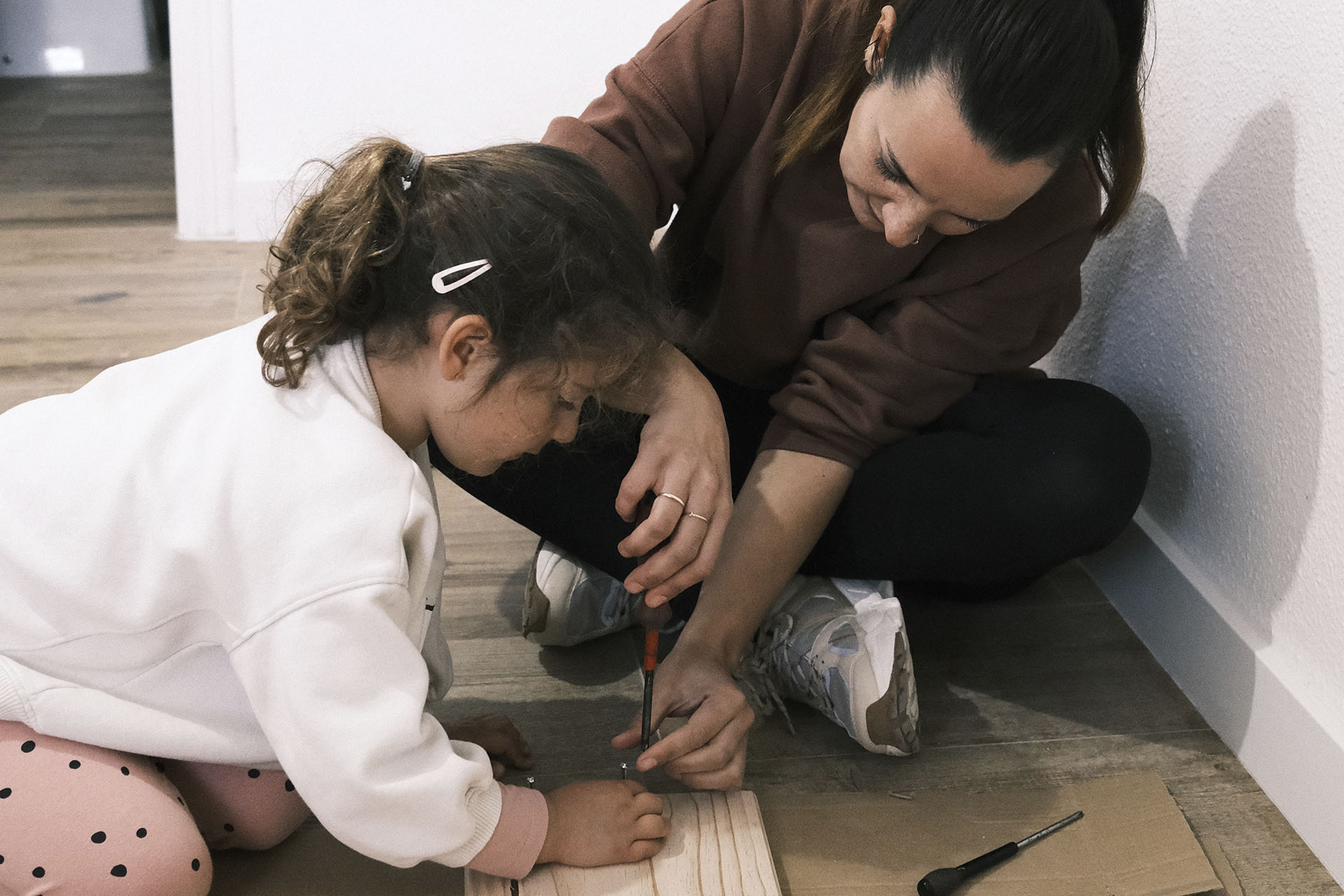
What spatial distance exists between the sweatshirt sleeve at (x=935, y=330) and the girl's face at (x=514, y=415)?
1.07ft

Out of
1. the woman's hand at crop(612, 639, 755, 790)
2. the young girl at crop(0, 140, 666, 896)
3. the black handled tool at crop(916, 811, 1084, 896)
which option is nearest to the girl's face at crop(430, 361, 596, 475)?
the young girl at crop(0, 140, 666, 896)

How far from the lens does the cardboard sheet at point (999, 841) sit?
0.97 meters

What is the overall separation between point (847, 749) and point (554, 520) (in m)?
0.36

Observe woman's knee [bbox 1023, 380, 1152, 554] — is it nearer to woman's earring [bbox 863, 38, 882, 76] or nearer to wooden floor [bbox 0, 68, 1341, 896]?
wooden floor [bbox 0, 68, 1341, 896]

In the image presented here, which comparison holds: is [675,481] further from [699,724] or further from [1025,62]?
[1025,62]

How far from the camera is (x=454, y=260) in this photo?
80 centimetres

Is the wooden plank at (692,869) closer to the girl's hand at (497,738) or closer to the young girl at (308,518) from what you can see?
the young girl at (308,518)

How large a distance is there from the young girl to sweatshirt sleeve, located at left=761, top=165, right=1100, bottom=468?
0.30 metres

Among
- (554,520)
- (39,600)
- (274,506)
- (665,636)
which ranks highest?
(274,506)

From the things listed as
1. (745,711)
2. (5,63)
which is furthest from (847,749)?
(5,63)

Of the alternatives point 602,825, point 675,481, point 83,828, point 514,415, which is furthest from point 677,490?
point 83,828

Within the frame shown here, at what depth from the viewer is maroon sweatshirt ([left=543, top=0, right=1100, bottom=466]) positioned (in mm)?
1098

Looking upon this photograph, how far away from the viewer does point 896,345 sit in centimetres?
113

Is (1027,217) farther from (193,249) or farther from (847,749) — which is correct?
(193,249)
